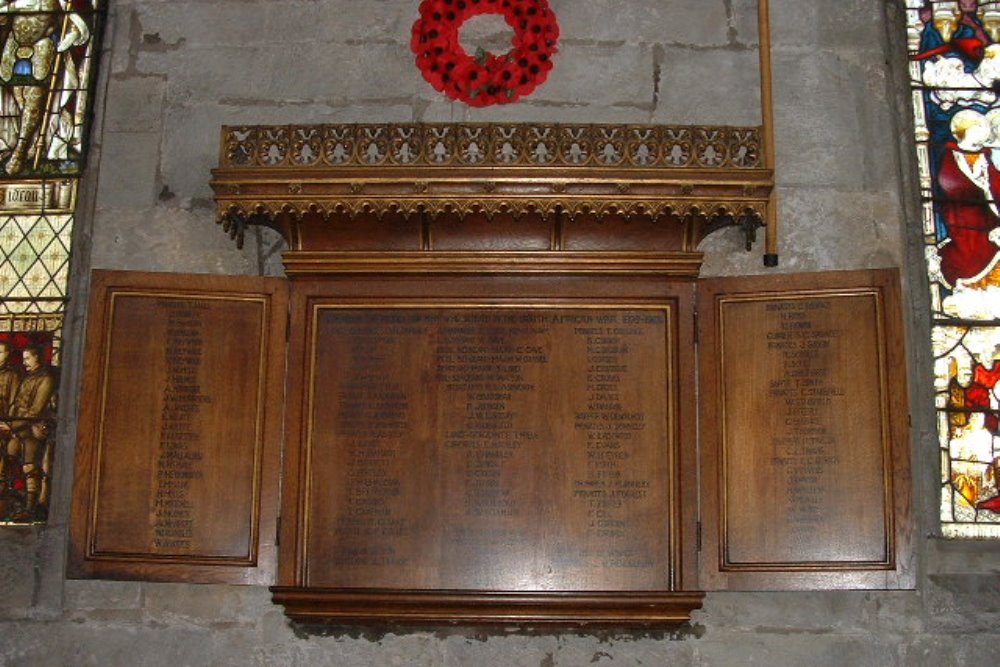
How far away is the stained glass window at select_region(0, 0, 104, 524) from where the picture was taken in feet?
16.6

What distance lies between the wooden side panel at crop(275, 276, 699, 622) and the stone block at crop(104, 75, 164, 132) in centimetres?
116

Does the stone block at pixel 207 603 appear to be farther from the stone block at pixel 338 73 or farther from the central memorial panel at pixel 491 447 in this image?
the stone block at pixel 338 73

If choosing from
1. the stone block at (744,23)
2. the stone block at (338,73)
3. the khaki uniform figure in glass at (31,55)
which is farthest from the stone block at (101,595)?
the stone block at (744,23)

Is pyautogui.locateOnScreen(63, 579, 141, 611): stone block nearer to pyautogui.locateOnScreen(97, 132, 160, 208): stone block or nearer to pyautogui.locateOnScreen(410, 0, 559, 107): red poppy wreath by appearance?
pyautogui.locateOnScreen(97, 132, 160, 208): stone block

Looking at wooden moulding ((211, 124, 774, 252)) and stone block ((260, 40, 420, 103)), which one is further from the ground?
stone block ((260, 40, 420, 103))

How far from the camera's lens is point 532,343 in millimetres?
4766

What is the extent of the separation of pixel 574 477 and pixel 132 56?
2785 millimetres

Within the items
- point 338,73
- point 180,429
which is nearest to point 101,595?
point 180,429

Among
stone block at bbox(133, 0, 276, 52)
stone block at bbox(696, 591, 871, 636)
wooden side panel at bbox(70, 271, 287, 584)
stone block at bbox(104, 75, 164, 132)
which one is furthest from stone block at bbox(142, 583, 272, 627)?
stone block at bbox(133, 0, 276, 52)

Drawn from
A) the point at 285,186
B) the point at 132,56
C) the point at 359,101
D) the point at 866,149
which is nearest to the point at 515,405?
the point at 285,186

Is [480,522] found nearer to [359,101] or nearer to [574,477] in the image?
[574,477]

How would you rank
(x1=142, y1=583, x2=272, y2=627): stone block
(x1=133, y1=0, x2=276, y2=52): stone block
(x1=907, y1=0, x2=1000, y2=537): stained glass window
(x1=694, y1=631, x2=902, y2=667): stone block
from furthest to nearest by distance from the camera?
(x1=133, y1=0, x2=276, y2=52): stone block, (x1=907, y1=0, x2=1000, y2=537): stained glass window, (x1=142, y1=583, x2=272, y2=627): stone block, (x1=694, y1=631, x2=902, y2=667): stone block

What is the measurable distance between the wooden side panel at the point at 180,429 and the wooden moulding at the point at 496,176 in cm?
40

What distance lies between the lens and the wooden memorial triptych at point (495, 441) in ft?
14.9
